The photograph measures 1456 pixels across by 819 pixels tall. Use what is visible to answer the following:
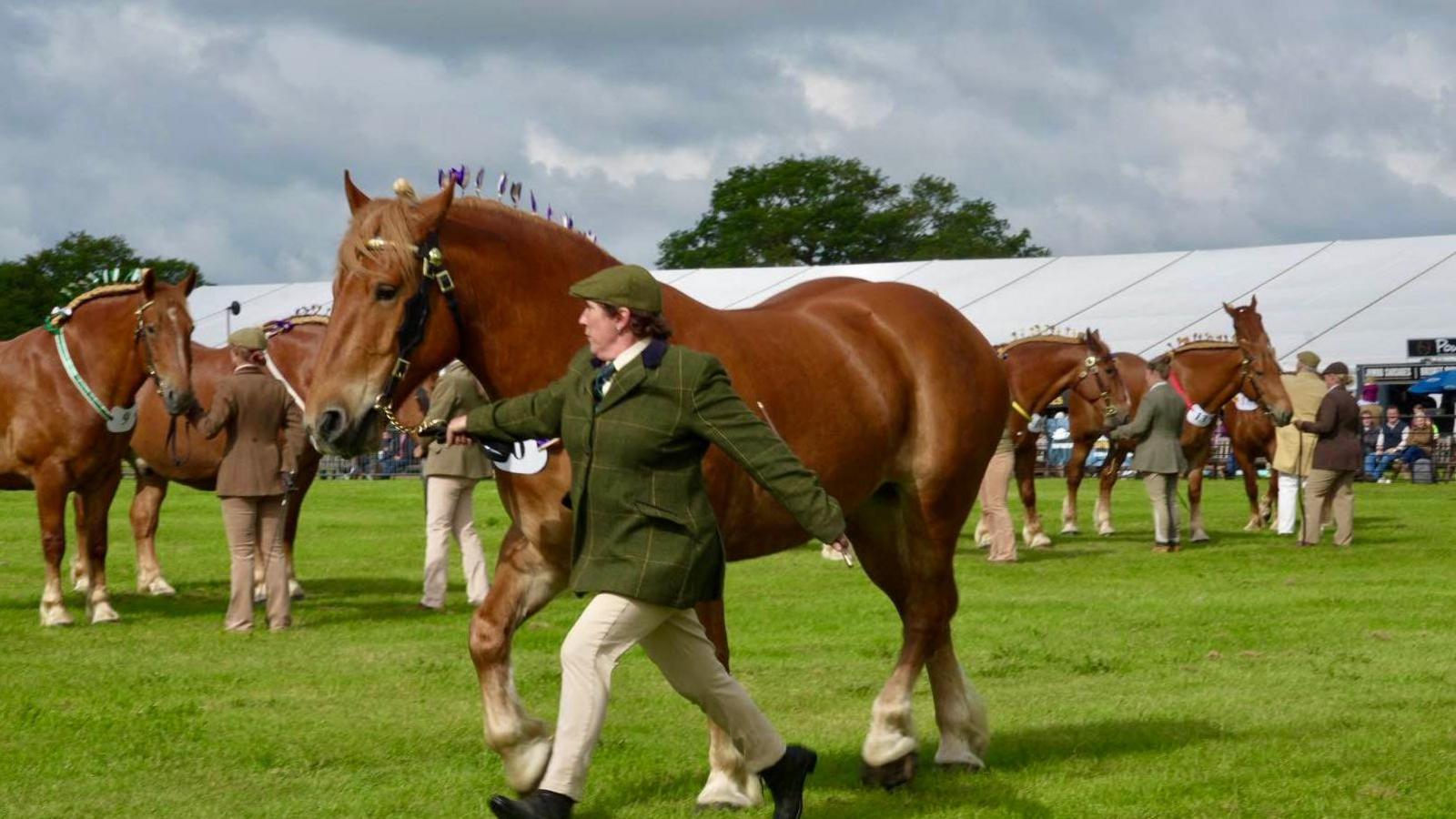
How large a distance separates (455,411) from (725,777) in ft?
21.7

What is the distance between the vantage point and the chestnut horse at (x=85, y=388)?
13.5 m

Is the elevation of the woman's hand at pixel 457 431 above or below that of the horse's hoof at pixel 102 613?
above

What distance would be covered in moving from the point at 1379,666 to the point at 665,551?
22.5 feet

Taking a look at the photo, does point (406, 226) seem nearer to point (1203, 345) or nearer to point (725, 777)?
point (725, 777)

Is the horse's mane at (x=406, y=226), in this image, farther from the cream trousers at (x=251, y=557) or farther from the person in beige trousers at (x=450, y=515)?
the person in beige trousers at (x=450, y=515)

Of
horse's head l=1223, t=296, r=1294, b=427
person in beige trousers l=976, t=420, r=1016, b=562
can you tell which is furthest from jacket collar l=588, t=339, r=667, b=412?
horse's head l=1223, t=296, r=1294, b=427

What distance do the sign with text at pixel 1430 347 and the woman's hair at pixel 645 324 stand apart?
34647 millimetres

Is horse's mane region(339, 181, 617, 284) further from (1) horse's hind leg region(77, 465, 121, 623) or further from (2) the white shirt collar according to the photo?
(1) horse's hind leg region(77, 465, 121, 623)

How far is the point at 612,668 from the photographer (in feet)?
20.1

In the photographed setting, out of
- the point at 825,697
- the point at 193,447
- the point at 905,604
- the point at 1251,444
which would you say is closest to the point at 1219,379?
the point at 1251,444

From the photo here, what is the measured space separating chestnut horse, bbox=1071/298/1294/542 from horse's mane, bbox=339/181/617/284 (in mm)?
15922

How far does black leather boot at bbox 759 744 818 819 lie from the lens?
6480 mm

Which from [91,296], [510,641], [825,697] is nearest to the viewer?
[510,641]

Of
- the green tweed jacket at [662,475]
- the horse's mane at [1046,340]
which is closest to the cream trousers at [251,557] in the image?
the green tweed jacket at [662,475]
